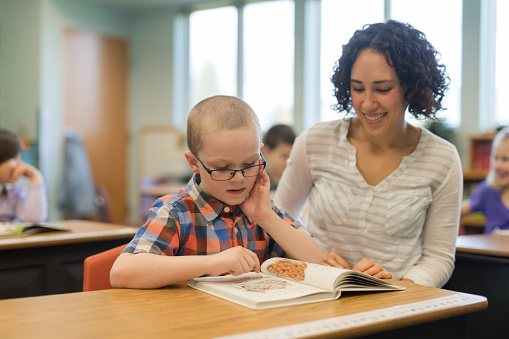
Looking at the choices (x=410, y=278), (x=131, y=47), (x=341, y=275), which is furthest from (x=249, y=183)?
(x=131, y=47)

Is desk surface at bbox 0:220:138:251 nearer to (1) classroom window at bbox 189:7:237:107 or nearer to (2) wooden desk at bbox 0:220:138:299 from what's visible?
(2) wooden desk at bbox 0:220:138:299

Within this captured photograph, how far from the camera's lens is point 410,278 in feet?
5.61

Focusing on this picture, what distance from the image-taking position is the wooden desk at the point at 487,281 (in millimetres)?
2053

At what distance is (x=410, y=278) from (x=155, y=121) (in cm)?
710

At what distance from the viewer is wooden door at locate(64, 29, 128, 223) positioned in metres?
7.78

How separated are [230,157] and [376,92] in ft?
2.01

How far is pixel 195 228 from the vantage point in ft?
4.77

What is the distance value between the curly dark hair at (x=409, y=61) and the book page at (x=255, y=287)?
81 centimetres

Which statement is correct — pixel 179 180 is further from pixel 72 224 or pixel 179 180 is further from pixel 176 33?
pixel 72 224

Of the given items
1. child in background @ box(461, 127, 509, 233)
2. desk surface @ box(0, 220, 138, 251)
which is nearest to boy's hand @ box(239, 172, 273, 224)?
desk surface @ box(0, 220, 138, 251)

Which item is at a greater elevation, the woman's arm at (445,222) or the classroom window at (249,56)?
the classroom window at (249,56)

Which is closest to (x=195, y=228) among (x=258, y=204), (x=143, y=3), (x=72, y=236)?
(x=258, y=204)

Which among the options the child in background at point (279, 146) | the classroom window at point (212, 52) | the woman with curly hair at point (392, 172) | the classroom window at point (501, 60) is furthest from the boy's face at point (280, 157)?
the classroom window at point (212, 52)

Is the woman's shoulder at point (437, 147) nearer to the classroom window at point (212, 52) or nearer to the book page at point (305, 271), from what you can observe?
the book page at point (305, 271)
